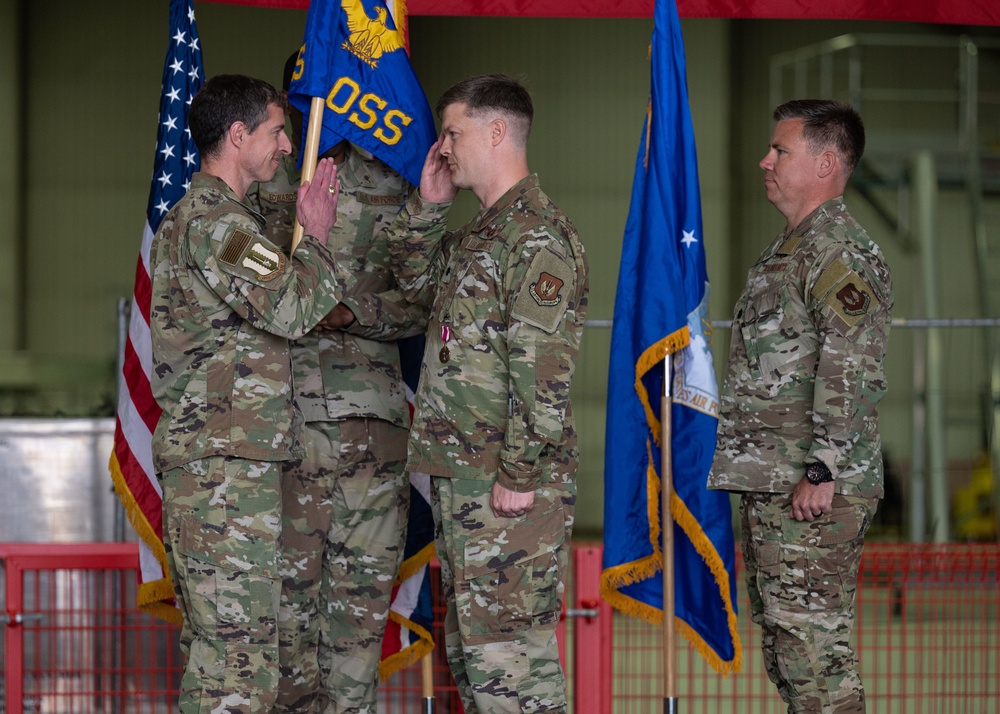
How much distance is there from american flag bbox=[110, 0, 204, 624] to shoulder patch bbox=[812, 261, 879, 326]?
1.94 metres

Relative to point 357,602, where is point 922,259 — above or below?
above

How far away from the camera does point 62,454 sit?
5043mm

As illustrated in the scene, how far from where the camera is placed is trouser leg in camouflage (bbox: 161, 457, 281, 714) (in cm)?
292

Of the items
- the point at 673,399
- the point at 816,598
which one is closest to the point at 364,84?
the point at 673,399

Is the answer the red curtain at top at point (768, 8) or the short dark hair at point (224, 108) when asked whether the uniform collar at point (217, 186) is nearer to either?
the short dark hair at point (224, 108)

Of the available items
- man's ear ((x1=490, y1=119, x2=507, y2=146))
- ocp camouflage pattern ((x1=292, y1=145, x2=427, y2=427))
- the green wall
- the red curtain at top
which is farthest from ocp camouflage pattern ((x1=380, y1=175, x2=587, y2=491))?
the green wall

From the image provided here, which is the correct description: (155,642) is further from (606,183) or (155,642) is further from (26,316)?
(606,183)

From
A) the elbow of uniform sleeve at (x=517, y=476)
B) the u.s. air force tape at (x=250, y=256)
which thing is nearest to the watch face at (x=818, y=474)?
the elbow of uniform sleeve at (x=517, y=476)

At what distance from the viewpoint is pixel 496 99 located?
304 cm

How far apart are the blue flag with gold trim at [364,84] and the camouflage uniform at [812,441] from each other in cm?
106

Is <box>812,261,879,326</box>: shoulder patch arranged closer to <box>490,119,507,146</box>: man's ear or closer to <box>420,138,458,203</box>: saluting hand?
<box>490,119,507,146</box>: man's ear

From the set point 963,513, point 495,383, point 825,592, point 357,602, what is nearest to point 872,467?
point 825,592

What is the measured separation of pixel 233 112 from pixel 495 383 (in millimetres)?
919

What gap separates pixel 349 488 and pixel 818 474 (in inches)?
48.4
